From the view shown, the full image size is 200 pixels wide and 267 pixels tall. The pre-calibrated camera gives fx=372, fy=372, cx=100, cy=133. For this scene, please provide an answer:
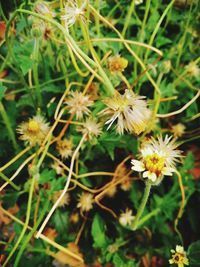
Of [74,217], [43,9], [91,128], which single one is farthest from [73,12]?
[74,217]

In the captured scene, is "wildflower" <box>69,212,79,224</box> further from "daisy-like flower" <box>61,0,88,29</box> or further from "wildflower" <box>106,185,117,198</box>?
"daisy-like flower" <box>61,0,88,29</box>

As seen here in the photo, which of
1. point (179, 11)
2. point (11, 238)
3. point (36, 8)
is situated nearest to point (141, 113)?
point (36, 8)

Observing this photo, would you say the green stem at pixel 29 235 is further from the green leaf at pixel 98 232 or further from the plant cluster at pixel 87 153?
the green leaf at pixel 98 232

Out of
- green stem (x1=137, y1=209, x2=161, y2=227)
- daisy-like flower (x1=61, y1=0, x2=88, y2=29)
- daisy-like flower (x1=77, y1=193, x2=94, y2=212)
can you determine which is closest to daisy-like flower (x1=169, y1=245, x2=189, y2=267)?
green stem (x1=137, y1=209, x2=161, y2=227)

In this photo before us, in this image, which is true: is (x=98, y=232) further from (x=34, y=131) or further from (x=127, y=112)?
(x=127, y=112)

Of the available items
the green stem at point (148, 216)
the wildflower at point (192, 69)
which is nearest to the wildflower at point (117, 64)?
the wildflower at point (192, 69)

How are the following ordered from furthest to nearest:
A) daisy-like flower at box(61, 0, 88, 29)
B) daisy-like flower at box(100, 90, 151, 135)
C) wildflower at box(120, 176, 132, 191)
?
wildflower at box(120, 176, 132, 191)
daisy-like flower at box(61, 0, 88, 29)
daisy-like flower at box(100, 90, 151, 135)
